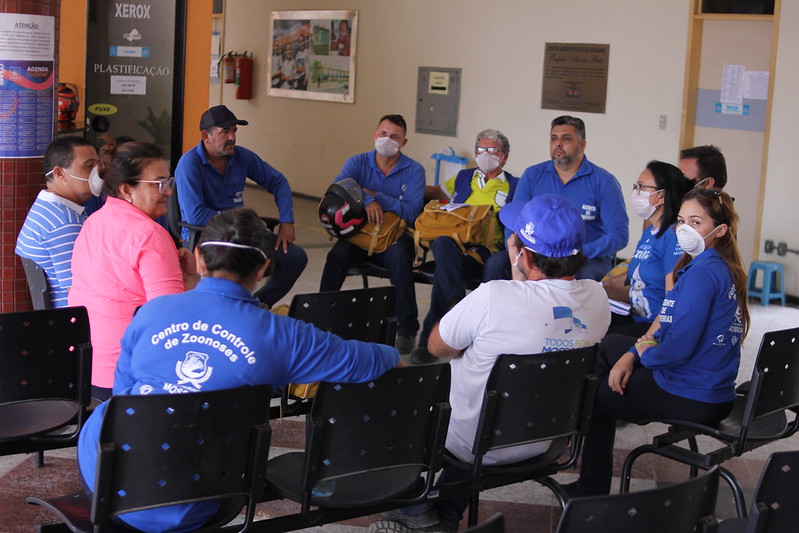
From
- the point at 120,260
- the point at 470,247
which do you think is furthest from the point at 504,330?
the point at 470,247

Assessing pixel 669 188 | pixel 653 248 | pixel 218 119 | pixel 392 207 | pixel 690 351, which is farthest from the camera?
pixel 392 207

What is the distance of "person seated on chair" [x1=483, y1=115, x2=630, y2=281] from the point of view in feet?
17.6

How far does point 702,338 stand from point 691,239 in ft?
1.25

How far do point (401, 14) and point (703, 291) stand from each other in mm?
8209

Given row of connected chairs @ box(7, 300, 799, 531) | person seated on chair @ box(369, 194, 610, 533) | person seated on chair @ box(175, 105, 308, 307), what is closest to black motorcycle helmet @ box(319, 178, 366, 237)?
person seated on chair @ box(175, 105, 308, 307)

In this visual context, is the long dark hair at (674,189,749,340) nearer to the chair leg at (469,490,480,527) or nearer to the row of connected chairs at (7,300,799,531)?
the row of connected chairs at (7,300,799,531)

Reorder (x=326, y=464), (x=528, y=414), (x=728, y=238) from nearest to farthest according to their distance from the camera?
(x=326, y=464) < (x=528, y=414) < (x=728, y=238)

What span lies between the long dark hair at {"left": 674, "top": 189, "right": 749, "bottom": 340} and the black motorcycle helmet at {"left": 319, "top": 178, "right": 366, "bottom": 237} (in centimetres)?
248

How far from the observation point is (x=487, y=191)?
608 centimetres

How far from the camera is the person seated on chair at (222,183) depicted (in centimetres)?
559

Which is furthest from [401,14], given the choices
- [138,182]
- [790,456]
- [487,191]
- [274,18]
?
[790,456]

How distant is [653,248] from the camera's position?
430 centimetres

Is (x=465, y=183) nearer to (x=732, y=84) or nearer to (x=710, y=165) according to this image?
(x=710, y=165)

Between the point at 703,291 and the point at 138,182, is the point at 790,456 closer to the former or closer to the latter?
the point at 703,291
